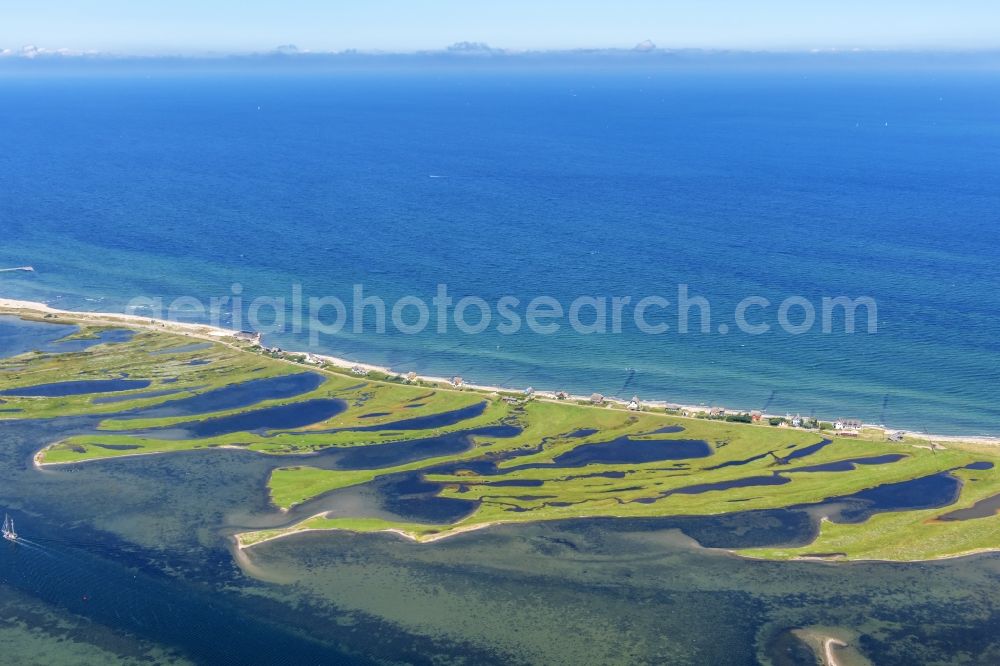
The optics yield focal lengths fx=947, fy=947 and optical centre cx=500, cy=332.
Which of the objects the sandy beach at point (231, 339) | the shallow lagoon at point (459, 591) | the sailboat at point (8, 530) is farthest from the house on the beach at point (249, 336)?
the sailboat at point (8, 530)

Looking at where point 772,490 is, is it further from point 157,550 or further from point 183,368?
point 183,368

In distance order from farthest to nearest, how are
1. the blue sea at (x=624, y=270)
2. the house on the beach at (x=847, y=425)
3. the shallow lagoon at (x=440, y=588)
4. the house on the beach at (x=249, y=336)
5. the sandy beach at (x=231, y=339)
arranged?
the house on the beach at (x=249, y=336) < the blue sea at (x=624, y=270) < the house on the beach at (x=847, y=425) < the sandy beach at (x=231, y=339) < the shallow lagoon at (x=440, y=588)

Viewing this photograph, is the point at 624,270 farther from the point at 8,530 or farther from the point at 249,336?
the point at 8,530

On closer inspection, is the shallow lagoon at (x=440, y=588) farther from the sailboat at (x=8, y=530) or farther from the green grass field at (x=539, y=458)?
the green grass field at (x=539, y=458)

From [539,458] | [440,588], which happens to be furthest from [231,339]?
[440,588]

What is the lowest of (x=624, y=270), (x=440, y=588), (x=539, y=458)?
(x=440, y=588)

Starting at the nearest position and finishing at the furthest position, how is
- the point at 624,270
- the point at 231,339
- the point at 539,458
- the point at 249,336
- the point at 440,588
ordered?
the point at 440,588
the point at 539,458
the point at 231,339
the point at 249,336
the point at 624,270

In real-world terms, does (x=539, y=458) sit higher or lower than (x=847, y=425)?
lower

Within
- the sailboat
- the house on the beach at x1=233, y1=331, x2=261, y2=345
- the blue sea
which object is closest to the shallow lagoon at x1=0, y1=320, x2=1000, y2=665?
the sailboat

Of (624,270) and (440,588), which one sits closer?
(440,588)

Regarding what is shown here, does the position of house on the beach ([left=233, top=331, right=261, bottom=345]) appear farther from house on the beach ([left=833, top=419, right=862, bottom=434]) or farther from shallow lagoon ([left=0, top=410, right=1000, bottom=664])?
house on the beach ([left=833, top=419, right=862, bottom=434])

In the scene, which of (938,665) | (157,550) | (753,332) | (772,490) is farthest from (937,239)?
(157,550)
